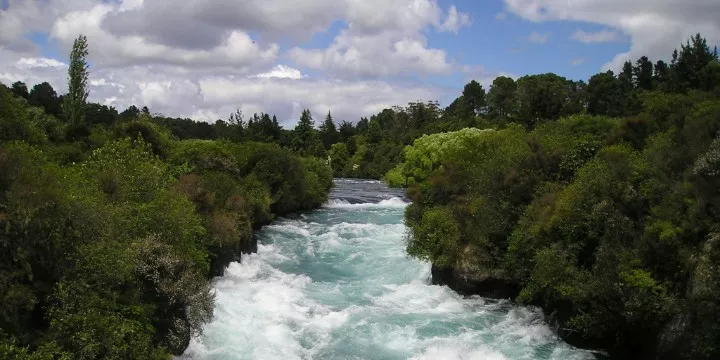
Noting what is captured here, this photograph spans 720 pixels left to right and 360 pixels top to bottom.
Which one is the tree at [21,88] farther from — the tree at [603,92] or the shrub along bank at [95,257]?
the tree at [603,92]

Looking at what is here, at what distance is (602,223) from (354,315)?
8.42 m

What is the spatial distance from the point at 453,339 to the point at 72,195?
11.0 metres

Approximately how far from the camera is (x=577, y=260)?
16703 millimetres

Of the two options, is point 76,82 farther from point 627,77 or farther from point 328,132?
point 328,132

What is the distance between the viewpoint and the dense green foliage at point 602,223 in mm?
12875

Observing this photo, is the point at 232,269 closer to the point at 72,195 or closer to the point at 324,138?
the point at 72,195

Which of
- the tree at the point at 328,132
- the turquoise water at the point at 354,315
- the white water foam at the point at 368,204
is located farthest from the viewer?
the tree at the point at 328,132

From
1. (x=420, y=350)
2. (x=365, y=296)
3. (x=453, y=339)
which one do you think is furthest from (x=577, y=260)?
(x=365, y=296)

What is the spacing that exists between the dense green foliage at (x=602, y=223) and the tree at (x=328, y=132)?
299 ft

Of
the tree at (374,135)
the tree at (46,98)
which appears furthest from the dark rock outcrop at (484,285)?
the tree at (374,135)

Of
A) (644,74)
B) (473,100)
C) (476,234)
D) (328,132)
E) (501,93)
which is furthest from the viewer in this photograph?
(328,132)

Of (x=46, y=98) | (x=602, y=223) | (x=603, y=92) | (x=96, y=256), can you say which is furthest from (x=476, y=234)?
(x=46, y=98)

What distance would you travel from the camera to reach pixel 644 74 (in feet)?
193

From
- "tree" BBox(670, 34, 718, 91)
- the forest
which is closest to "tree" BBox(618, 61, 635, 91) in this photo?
"tree" BBox(670, 34, 718, 91)
